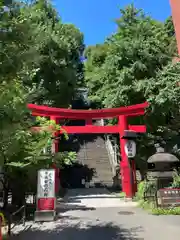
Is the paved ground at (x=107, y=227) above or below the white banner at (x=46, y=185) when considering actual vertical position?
below

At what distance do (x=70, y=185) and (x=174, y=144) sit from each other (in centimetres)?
984

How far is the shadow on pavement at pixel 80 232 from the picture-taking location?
23.1 ft

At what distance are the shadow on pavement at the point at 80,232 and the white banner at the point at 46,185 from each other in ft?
3.91

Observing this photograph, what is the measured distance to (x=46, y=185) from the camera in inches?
387

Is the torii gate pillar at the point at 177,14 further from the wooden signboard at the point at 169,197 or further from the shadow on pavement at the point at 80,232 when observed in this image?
the shadow on pavement at the point at 80,232

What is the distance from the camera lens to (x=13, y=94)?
499cm

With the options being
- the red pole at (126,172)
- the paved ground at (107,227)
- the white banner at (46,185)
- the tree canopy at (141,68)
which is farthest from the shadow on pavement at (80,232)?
the tree canopy at (141,68)

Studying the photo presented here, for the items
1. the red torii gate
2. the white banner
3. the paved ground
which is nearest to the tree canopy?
the red torii gate

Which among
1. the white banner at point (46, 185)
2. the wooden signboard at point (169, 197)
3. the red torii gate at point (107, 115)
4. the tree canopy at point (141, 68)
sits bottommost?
the wooden signboard at point (169, 197)

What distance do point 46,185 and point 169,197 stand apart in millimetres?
4969

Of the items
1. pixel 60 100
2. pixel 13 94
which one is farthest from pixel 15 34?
pixel 60 100

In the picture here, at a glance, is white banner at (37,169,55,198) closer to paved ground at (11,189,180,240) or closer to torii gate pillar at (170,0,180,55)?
paved ground at (11,189,180,240)

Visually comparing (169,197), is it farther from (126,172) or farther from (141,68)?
(141,68)

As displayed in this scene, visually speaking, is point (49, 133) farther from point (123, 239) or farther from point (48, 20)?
point (48, 20)
